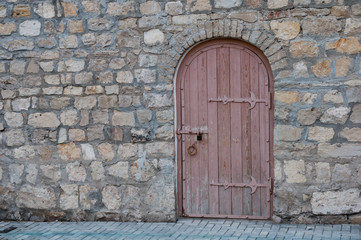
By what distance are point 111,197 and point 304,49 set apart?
273cm

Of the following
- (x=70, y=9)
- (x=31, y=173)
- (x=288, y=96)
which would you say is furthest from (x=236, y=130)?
(x=31, y=173)

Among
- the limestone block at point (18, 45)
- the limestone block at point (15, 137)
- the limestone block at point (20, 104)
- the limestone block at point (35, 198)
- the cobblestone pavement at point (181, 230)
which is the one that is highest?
the limestone block at point (18, 45)

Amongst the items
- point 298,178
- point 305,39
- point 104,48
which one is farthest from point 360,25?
point 104,48

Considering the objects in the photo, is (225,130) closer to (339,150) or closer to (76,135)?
(339,150)

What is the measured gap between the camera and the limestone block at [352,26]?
18.6 ft

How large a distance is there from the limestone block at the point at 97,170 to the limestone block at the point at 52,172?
1.38ft

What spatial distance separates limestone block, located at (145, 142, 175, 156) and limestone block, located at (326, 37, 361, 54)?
2029 mm

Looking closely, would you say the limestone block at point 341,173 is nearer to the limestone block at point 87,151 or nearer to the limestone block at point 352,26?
the limestone block at point 352,26

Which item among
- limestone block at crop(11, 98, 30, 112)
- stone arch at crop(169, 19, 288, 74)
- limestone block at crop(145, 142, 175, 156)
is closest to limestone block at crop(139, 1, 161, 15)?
stone arch at crop(169, 19, 288, 74)

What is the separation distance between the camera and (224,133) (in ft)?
20.3

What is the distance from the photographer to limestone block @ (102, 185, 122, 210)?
632 centimetres

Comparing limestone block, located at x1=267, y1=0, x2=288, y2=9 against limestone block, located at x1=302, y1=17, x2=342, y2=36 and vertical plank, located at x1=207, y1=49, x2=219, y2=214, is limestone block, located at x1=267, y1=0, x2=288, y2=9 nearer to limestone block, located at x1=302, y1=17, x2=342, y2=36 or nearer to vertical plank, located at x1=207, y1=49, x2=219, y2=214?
limestone block, located at x1=302, y1=17, x2=342, y2=36

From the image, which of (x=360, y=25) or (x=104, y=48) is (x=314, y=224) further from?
(x=104, y=48)

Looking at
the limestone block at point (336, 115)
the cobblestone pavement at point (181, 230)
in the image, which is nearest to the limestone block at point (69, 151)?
the cobblestone pavement at point (181, 230)
